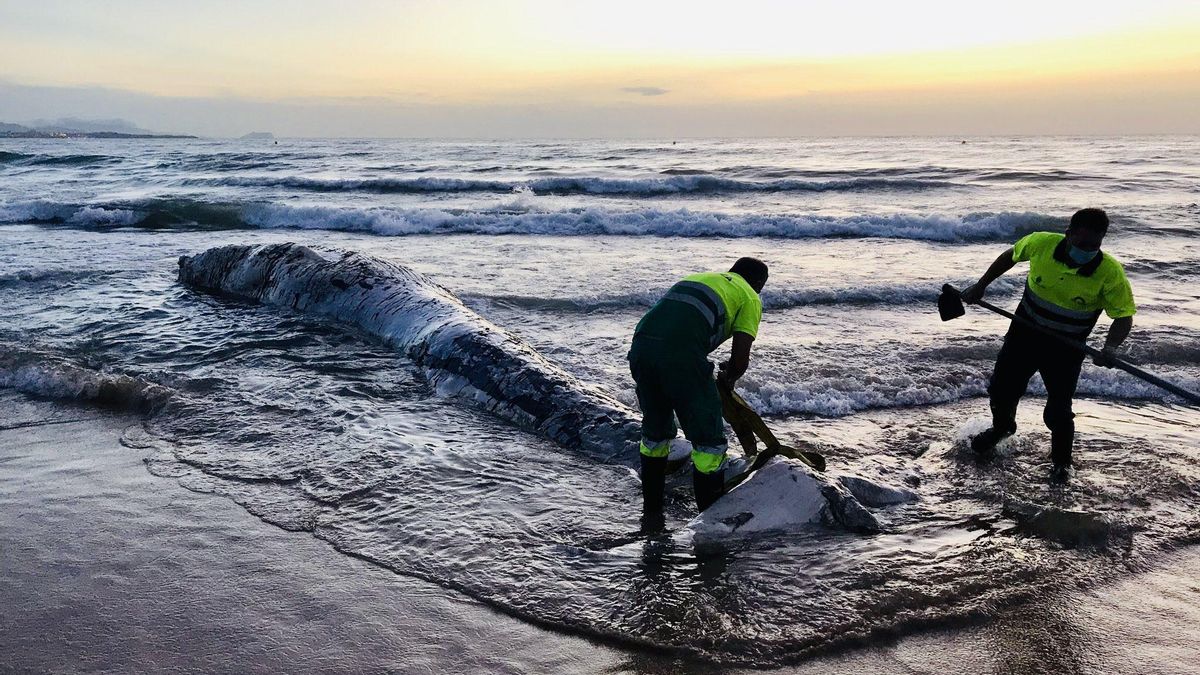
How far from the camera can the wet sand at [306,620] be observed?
11.6ft

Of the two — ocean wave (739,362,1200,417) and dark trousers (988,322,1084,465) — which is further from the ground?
dark trousers (988,322,1084,465)

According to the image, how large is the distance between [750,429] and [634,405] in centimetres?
213

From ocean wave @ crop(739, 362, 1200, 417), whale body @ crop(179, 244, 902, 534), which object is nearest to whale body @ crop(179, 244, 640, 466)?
whale body @ crop(179, 244, 902, 534)

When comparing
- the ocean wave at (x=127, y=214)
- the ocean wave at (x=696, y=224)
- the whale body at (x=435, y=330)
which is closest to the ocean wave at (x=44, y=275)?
the whale body at (x=435, y=330)

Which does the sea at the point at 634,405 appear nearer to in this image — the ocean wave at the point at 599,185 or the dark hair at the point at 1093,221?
the dark hair at the point at 1093,221

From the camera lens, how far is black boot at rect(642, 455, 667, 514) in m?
5.11

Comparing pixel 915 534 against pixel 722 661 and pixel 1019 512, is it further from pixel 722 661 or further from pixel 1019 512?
pixel 722 661

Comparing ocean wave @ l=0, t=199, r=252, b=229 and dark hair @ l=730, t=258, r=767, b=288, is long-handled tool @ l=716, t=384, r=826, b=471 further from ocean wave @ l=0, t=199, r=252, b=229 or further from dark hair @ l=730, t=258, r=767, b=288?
ocean wave @ l=0, t=199, r=252, b=229

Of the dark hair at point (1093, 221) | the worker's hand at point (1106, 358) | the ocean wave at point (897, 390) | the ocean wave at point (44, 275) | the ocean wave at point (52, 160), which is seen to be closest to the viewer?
the dark hair at point (1093, 221)

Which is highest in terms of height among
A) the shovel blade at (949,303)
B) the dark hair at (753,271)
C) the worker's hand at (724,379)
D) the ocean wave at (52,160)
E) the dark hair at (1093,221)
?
the ocean wave at (52,160)

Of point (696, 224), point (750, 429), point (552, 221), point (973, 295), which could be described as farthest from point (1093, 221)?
point (552, 221)

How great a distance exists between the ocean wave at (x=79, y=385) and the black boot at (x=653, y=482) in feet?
13.7

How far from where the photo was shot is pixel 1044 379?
614 cm

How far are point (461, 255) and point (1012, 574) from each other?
1306 cm
